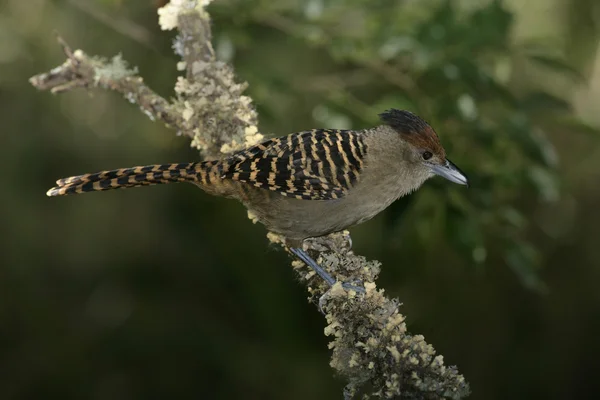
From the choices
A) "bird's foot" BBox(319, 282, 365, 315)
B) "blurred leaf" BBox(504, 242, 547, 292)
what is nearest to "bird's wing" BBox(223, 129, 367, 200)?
"bird's foot" BBox(319, 282, 365, 315)

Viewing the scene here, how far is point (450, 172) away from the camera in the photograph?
3.75 meters

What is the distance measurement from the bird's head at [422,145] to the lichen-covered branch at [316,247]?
570 millimetres

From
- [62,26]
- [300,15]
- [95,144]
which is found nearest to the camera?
[300,15]

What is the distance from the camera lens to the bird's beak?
3.73m

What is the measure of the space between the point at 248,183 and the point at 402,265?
61.5 inches

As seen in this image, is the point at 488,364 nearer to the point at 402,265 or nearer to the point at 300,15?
the point at 402,265

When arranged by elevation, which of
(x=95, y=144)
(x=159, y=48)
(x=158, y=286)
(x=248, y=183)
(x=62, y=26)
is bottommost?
(x=248, y=183)

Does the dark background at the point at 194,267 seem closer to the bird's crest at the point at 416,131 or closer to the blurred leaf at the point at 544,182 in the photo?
the blurred leaf at the point at 544,182

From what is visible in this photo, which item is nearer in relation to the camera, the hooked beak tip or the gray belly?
the gray belly

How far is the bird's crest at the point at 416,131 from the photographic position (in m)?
3.74

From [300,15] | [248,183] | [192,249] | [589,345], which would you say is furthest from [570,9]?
[192,249]

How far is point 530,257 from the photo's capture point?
4.22m

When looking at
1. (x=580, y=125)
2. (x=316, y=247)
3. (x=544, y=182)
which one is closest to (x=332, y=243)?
(x=316, y=247)

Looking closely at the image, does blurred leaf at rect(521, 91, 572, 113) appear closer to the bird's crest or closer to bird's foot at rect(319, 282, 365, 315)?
the bird's crest
